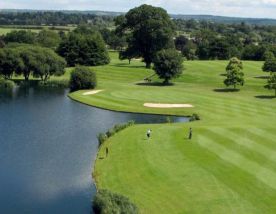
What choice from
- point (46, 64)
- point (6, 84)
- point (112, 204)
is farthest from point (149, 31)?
point (112, 204)

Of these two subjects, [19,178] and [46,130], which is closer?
[19,178]

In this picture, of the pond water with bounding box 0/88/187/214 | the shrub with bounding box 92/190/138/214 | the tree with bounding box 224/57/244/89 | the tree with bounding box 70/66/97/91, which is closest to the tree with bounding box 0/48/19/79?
the tree with bounding box 70/66/97/91

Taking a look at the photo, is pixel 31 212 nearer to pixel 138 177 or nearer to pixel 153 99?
pixel 138 177

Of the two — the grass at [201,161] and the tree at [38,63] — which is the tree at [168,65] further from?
the tree at [38,63]

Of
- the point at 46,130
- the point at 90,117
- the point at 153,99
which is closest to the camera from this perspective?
the point at 46,130

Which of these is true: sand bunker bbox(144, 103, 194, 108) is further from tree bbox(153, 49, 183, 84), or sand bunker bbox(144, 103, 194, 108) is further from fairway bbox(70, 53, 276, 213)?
tree bbox(153, 49, 183, 84)

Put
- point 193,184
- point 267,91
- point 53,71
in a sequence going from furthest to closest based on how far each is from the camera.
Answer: point 53,71 < point 267,91 < point 193,184

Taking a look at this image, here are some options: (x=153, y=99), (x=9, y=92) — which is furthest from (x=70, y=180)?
(x=9, y=92)

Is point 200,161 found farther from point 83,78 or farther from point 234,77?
point 83,78
